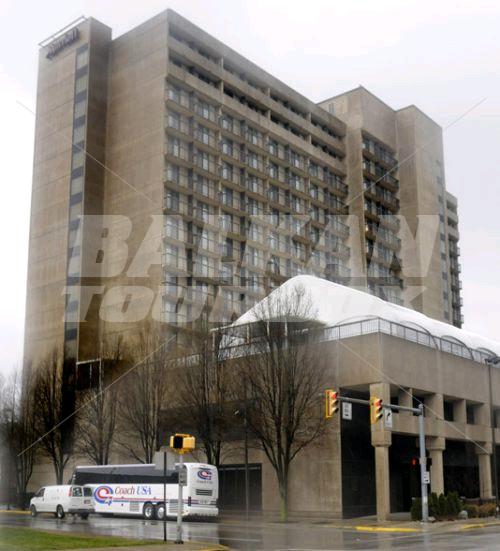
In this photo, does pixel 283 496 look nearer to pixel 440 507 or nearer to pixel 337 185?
pixel 440 507

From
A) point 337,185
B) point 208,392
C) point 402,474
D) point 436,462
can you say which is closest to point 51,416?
point 208,392

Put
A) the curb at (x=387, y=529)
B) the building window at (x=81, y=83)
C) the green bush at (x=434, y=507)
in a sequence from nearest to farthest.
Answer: the curb at (x=387, y=529), the green bush at (x=434, y=507), the building window at (x=81, y=83)

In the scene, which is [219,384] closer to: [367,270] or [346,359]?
[346,359]

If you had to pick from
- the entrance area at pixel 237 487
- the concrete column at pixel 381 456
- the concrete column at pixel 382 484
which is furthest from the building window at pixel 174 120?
the concrete column at pixel 382 484

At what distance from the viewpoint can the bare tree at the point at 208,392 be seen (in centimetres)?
5050

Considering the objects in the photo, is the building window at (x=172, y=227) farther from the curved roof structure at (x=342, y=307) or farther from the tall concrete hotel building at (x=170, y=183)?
the curved roof structure at (x=342, y=307)

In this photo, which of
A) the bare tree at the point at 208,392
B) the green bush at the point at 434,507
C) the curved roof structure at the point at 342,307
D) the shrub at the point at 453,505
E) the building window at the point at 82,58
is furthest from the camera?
the building window at the point at 82,58

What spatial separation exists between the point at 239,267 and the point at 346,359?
3921 cm

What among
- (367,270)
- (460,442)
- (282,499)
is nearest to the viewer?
(282,499)

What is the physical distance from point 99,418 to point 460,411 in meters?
26.7

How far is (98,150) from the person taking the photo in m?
85.1

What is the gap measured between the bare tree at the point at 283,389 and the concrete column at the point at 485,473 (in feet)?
53.1

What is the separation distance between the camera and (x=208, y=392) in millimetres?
51719

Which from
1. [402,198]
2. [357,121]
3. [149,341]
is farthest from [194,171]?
[402,198]
